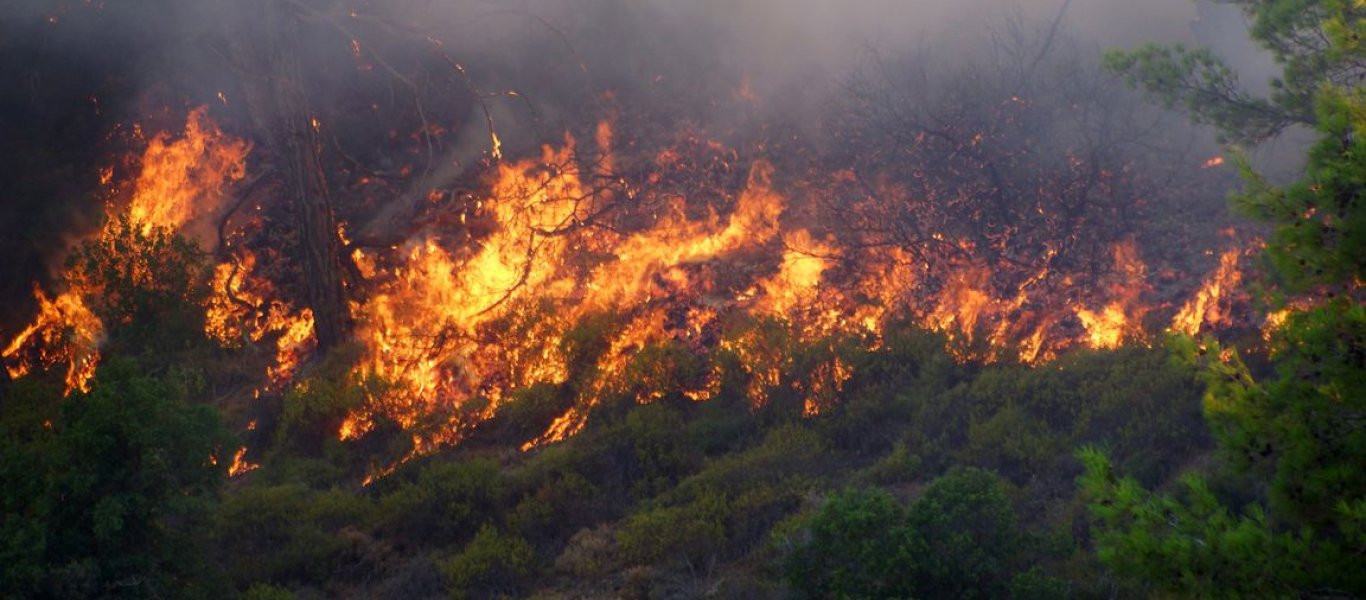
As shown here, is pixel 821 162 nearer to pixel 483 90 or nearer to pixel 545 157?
pixel 545 157

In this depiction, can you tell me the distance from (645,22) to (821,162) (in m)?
3.76

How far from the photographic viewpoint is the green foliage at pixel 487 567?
26.9 ft

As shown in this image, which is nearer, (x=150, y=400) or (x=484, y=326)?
(x=150, y=400)

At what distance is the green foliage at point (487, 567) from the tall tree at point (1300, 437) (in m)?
4.34

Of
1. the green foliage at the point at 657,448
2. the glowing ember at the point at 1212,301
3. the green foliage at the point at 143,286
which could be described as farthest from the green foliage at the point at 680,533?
the green foliage at the point at 143,286

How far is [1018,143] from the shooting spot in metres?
12.3

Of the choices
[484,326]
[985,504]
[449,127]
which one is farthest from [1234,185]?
[449,127]

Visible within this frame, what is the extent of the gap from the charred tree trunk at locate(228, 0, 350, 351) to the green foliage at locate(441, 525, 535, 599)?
4.04m

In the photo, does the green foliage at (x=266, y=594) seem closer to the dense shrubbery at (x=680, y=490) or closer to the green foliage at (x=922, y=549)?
the dense shrubbery at (x=680, y=490)

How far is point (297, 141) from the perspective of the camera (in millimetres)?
12047

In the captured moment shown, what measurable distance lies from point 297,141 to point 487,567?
18.5ft

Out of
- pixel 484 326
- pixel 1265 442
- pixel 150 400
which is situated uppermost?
pixel 484 326

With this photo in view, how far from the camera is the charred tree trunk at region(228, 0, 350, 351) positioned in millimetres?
11938

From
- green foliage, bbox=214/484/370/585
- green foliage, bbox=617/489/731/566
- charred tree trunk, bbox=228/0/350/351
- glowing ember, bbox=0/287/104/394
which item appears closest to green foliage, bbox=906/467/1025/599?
green foliage, bbox=617/489/731/566
